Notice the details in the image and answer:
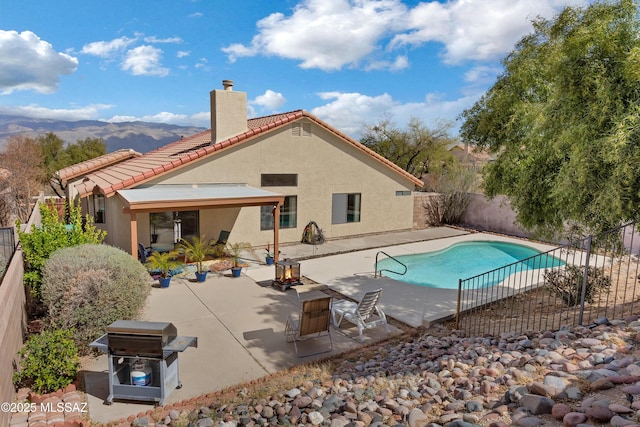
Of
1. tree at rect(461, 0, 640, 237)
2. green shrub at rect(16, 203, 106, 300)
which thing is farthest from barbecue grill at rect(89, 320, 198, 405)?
tree at rect(461, 0, 640, 237)

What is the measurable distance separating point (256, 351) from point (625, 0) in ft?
32.6

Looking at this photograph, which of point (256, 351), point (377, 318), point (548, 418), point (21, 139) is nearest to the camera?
point (548, 418)

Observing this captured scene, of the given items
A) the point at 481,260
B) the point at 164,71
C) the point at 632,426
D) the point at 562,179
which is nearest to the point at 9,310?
the point at 632,426

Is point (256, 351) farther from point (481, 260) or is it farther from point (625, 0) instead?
point (481, 260)

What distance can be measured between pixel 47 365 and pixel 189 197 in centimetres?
784

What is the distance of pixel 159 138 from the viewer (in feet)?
541

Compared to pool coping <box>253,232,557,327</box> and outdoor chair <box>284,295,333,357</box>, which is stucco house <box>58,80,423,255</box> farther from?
outdoor chair <box>284,295,333,357</box>

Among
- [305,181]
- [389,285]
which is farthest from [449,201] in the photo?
[389,285]

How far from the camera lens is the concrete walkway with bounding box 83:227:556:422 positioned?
6.97 m

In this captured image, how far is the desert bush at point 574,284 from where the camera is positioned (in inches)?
377

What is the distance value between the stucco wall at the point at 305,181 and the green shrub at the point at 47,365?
9.28 m

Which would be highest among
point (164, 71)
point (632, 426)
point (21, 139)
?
point (164, 71)

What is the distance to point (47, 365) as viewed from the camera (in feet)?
20.6

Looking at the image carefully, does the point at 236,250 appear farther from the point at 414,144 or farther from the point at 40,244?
the point at 414,144
